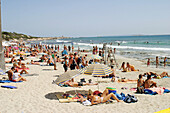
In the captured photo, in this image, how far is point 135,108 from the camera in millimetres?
6312

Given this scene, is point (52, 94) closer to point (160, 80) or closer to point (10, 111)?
point (10, 111)

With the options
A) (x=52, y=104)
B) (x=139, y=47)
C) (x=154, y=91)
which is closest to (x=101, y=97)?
(x=52, y=104)

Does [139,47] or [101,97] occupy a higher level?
[139,47]

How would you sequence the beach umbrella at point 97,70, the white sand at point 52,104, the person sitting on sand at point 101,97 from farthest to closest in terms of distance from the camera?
the beach umbrella at point 97,70, the person sitting on sand at point 101,97, the white sand at point 52,104

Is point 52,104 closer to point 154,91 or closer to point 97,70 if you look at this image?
point 97,70

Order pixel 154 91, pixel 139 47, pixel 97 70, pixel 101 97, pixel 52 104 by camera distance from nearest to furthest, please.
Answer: pixel 52 104 < pixel 101 97 < pixel 97 70 < pixel 154 91 < pixel 139 47

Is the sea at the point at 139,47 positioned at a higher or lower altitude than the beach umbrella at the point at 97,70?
lower

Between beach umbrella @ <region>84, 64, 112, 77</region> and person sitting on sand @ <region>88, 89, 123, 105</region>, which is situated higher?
beach umbrella @ <region>84, 64, 112, 77</region>

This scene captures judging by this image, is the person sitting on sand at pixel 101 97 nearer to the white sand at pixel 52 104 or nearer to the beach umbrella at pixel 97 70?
the white sand at pixel 52 104

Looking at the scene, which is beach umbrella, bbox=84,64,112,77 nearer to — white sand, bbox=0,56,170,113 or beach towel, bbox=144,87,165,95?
white sand, bbox=0,56,170,113

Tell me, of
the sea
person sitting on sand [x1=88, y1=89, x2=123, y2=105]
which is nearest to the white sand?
person sitting on sand [x1=88, y1=89, x2=123, y2=105]

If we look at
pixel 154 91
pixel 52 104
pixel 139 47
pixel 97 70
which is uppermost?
pixel 97 70

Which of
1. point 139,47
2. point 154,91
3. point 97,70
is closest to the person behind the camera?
point 97,70

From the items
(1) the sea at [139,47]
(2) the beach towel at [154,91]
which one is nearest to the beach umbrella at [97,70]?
(2) the beach towel at [154,91]
